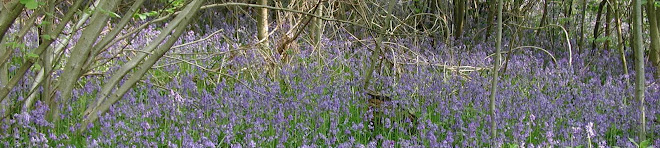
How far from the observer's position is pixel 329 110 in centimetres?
457

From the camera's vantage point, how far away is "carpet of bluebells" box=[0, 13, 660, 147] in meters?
3.93

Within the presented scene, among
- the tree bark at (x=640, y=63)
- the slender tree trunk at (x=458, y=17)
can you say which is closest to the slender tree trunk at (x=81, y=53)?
the tree bark at (x=640, y=63)

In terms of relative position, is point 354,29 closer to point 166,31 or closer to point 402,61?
point 402,61

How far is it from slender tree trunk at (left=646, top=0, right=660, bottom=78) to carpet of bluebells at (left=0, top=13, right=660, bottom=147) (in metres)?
0.27

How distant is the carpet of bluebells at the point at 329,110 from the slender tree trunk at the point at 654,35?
27 centimetres

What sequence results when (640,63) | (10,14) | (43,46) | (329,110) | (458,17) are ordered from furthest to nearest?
(458,17)
(329,110)
(640,63)
(43,46)
(10,14)

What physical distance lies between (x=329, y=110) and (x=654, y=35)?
3.48 m

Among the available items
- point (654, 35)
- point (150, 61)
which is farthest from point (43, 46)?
point (654, 35)

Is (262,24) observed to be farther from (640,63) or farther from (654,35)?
(654,35)

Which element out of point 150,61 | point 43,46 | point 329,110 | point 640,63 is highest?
point 43,46

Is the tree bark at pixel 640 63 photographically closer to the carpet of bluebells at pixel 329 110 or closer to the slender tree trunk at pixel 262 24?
the carpet of bluebells at pixel 329 110

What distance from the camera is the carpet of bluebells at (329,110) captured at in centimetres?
393

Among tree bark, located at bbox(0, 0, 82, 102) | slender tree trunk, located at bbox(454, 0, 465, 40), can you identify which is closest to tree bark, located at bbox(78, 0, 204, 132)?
tree bark, located at bbox(0, 0, 82, 102)

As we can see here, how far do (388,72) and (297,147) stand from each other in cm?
199
